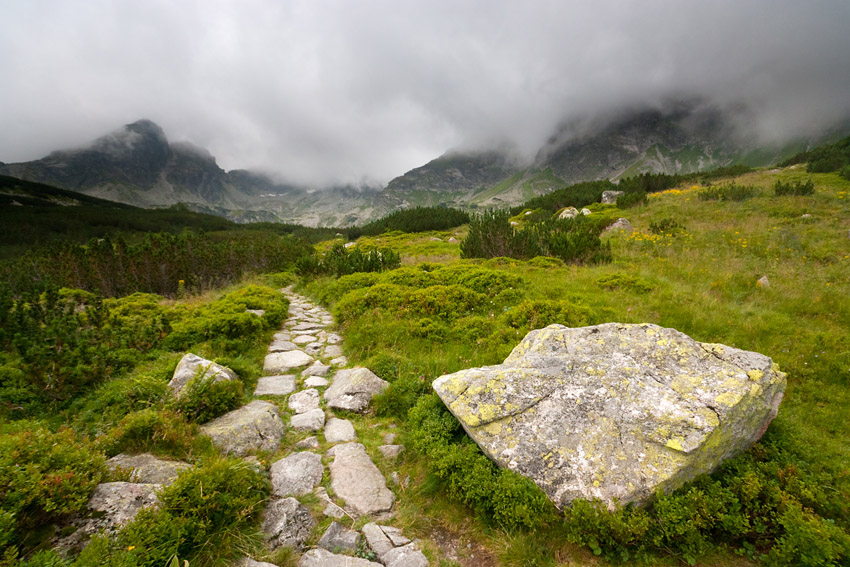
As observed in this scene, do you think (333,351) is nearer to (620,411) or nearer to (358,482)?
(358,482)

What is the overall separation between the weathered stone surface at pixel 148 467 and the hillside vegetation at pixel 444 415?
16cm

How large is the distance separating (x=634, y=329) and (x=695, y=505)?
232 centimetres

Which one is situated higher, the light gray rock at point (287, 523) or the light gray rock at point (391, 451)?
the light gray rock at point (287, 523)

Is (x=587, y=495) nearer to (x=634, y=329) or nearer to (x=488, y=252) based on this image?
(x=634, y=329)

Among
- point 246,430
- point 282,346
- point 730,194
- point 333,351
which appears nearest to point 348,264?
point 282,346

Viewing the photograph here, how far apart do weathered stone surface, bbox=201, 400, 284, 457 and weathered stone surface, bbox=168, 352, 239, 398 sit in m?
0.66

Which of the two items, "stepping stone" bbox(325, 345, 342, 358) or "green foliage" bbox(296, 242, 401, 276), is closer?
"stepping stone" bbox(325, 345, 342, 358)

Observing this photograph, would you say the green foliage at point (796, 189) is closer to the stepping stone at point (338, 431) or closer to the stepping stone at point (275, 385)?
the stepping stone at point (338, 431)

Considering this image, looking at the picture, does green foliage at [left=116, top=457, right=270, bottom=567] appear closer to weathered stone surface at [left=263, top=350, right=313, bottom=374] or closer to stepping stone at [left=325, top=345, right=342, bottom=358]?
weathered stone surface at [left=263, top=350, right=313, bottom=374]

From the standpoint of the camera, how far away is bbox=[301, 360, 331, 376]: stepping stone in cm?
624

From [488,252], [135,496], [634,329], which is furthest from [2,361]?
[488,252]

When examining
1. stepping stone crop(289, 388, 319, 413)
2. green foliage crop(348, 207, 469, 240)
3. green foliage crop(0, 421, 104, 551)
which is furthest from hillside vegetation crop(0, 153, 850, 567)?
green foliage crop(348, 207, 469, 240)

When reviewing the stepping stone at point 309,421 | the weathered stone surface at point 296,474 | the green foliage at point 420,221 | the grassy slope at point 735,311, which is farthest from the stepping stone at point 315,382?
the green foliage at point 420,221

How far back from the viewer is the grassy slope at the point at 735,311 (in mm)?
3230
